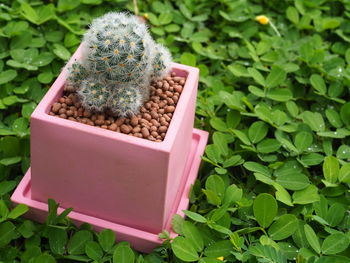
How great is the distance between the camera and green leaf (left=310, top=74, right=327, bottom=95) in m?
2.36

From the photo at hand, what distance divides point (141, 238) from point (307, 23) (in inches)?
56.5

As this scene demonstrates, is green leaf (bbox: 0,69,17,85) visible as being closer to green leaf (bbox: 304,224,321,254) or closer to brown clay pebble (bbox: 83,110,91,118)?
brown clay pebble (bbox: 83,110,91,118)

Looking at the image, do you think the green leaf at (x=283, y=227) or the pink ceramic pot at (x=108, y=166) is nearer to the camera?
the pink ceramic pot at (x=108, y=166)

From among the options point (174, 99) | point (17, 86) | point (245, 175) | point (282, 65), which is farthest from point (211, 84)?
point (17, 86)

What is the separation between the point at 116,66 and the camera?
1.61 m

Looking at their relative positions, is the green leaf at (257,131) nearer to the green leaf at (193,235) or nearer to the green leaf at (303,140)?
the green leaf at (303,140)

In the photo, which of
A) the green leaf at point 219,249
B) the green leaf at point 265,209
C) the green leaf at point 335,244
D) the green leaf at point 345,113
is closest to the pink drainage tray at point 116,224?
the green leaf at point 219,249

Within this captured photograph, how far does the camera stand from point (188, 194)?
196 cm

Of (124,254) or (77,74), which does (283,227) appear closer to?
(124,254)

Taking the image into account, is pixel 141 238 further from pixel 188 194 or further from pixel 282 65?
pixel 282 65

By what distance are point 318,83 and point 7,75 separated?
1.24 m

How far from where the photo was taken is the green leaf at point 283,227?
5.93 ft

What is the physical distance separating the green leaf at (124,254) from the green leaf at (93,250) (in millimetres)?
83

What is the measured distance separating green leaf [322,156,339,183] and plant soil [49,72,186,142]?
594 millimetres
